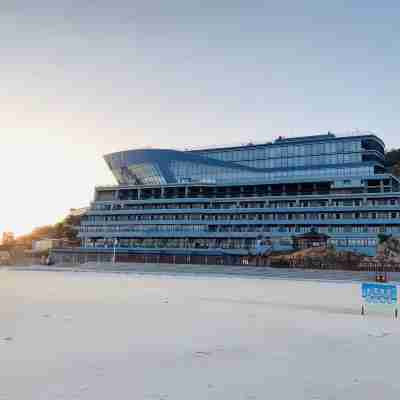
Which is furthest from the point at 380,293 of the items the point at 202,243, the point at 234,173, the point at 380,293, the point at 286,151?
→ the point at 234,173

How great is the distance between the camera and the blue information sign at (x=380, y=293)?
92.2 ft

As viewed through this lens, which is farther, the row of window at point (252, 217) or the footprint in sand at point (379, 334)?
the row of window at point (252, 217)

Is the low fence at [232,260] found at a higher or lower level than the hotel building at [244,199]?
lower

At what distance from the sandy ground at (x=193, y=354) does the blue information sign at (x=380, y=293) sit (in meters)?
1.31

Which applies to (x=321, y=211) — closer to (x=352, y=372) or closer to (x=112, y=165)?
(x=112, y=165)

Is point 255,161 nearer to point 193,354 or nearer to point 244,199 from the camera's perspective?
point 244,199

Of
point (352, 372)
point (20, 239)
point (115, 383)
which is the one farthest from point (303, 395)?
point (20, 239)

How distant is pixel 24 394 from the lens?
10453 millimetres

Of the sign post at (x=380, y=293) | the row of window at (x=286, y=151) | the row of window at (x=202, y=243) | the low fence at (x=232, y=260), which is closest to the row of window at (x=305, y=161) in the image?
the row of window at (x=286, y=151)

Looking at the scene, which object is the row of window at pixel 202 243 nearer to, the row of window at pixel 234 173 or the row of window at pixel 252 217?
the row of window at pixel 252 217

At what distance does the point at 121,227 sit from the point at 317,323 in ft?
346

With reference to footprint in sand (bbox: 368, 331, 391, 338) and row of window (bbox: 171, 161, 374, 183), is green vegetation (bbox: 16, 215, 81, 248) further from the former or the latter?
footprint in sand (bbox: 368, 331, 391, 338)

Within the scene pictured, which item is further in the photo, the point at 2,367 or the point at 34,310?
the point at 34,310

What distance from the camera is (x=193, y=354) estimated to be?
1515 cm
